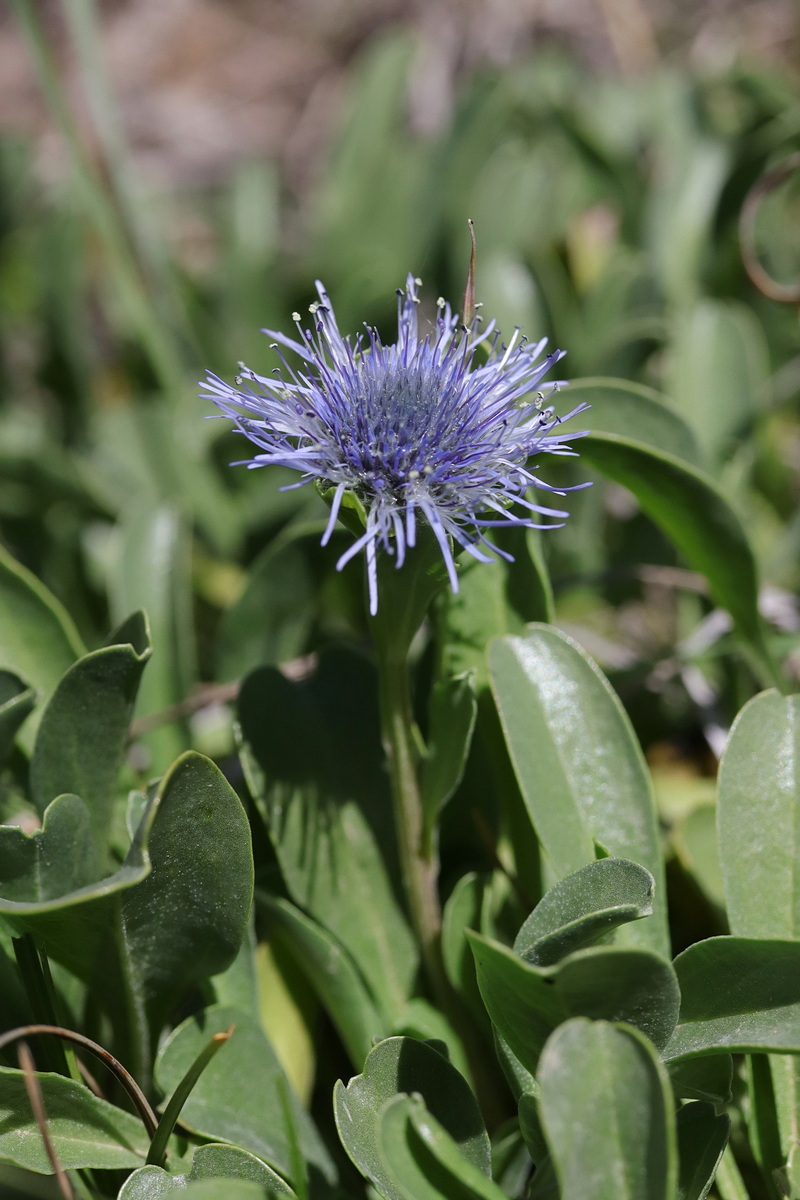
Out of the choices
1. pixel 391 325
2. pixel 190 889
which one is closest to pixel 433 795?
pixel 190 889

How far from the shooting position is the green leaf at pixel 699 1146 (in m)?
0.89

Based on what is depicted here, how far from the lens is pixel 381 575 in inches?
37.7

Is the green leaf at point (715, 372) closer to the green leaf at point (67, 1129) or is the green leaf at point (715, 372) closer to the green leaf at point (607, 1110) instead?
the green leaf at point (607, 1110)

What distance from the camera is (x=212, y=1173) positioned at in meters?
0.91

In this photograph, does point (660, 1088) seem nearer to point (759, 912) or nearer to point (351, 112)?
point (759, 912)

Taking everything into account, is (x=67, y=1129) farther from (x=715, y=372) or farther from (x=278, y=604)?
(x=715, y=372)

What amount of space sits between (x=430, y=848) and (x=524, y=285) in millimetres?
1191

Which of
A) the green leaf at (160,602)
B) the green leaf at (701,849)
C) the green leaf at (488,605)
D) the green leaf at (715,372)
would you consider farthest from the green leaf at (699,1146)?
the green leaf at (715,372)

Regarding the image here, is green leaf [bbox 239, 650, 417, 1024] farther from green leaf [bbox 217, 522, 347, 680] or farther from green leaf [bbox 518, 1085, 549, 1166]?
green leaf [bbox 518, 1085, 549, 1166]

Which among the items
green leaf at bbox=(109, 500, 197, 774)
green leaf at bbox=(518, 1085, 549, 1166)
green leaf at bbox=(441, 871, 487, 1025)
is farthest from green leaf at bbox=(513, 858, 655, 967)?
green leaf at bbox=(109, 500, 197, 774)

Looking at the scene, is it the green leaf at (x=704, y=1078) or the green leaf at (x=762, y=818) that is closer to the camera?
the green leaf at (x=704, y=1078)

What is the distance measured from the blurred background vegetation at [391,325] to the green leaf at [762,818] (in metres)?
0.20

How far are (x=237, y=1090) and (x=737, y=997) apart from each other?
0.49 m

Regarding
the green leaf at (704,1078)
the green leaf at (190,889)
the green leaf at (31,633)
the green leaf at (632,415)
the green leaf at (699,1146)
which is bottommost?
the green leaf at (699,1146)
